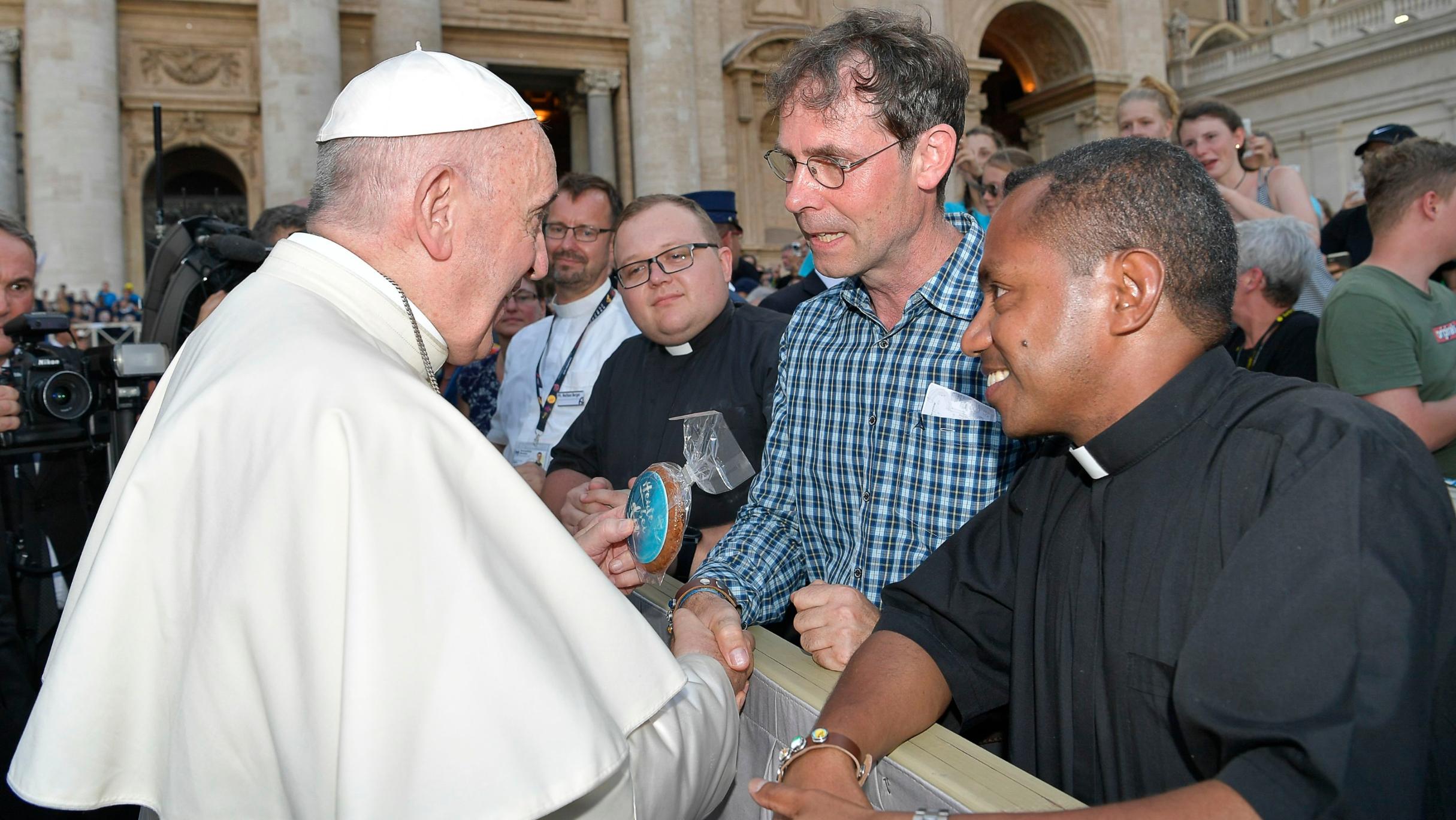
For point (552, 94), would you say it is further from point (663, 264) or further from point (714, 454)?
point (714, 454)

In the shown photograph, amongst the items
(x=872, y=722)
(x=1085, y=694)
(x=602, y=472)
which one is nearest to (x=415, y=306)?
(x=872, y=722)

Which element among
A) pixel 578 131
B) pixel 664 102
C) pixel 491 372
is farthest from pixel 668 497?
pixel 578 131

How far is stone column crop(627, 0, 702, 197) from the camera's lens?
21344 millimetres

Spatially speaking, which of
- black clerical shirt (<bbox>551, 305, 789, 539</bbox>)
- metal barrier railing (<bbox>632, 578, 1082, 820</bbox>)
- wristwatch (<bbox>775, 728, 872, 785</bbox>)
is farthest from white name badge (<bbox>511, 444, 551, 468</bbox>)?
wristwatch (<bbox>775, 728, 872, 785</bbox>)

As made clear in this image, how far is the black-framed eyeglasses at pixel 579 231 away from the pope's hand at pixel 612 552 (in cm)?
304

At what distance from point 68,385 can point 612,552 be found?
107 inches

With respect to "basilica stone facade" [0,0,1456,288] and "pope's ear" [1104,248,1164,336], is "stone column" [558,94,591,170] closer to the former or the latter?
"basilica stone facade" [0,0,1456,288]

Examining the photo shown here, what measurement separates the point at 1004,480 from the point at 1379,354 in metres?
1.88

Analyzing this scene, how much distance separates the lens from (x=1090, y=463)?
1.77 m

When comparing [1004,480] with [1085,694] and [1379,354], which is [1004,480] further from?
[1379,354]

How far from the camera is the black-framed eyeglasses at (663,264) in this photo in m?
3.95

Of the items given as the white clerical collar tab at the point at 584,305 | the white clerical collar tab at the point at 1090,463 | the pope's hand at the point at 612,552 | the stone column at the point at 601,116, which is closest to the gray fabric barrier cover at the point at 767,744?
the pope's hand at the point at 612,552

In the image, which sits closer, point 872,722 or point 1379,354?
point 872,722

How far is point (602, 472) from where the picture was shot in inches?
167
